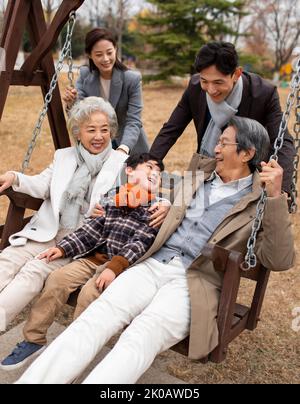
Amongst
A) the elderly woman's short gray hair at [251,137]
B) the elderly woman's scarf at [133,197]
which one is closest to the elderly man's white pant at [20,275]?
the elderly woman's scarf at [133,197]

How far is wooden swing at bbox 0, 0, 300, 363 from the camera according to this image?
6.95 ft

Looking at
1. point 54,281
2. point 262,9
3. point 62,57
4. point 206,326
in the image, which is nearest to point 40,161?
point 62,57

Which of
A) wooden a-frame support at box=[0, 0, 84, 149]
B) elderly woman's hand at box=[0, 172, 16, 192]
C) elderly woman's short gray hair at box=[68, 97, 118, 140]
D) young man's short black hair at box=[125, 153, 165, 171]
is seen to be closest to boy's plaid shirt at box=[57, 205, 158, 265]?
young man's short black hair at box=[125, 153, 165, 171]

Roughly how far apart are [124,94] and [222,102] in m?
1.21

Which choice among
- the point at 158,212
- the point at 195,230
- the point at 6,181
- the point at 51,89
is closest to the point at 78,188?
the point at 6,181

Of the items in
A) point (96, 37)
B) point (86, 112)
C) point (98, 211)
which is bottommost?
point (98, 211)

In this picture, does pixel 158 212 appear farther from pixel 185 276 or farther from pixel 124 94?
pixel 124 94

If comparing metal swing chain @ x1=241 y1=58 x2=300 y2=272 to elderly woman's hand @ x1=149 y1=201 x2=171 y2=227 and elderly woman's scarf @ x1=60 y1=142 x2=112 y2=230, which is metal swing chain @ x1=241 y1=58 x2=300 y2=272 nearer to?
elderly woman's hand @ x1=149 y1=201 x2=171 y2=227

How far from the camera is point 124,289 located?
2.33m

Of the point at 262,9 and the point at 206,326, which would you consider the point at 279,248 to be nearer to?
the point at 206,326

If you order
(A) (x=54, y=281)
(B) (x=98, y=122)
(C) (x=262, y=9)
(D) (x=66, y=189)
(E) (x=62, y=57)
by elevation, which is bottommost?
(A) (x=54, y=281)

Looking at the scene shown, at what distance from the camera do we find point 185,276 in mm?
2416

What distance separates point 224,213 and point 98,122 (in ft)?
3.35

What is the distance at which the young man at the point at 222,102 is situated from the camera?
102 inches
